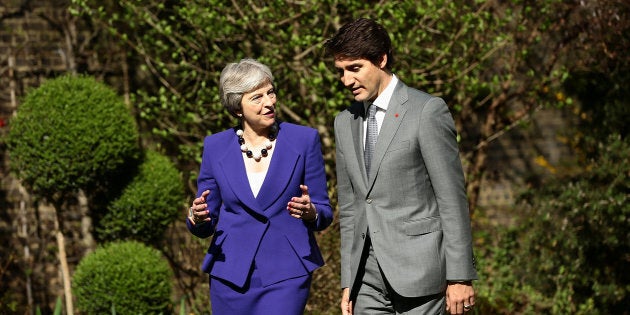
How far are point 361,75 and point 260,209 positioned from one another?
30.4 inches

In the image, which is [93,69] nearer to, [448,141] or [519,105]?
[519,105]

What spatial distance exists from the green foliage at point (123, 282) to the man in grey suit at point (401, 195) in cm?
341

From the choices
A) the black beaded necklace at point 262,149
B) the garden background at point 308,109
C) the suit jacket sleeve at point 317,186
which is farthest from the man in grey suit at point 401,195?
the garden background at point 308,109

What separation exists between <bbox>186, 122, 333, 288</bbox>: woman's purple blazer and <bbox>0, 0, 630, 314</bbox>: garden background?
2.91 metres

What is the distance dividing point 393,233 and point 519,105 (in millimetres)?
5902

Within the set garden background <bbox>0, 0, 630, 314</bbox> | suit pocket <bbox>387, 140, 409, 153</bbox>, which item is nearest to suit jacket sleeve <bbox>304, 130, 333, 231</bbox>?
suit pocket <bbox>387, 140, 409, 153</bbox>

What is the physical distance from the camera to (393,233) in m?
3.78

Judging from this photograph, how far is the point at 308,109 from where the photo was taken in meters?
7.75

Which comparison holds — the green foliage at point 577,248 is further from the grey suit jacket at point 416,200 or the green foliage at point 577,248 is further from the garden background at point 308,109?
the grey suit jacket at point 416,200

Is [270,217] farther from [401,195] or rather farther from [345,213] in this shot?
[401,195]

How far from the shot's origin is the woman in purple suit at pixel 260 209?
4.02 metres

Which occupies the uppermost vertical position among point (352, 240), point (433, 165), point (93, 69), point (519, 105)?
point (93, 69)

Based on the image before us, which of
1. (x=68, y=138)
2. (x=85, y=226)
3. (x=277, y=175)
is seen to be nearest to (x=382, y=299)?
(x=277, y=175)

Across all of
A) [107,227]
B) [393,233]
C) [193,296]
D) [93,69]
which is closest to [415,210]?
[393,233]
